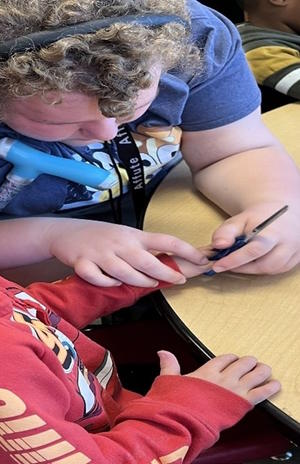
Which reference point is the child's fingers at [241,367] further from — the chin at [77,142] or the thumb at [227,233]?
the chin at [77,142]

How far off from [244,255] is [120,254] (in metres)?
0.14

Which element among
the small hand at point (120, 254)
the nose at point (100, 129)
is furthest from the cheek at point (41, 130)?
the small hand at point (120, 254)

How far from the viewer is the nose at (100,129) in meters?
0.63

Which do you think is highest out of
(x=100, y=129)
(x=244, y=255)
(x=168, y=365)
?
(x=100, y=129)

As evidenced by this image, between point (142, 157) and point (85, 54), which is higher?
point (85, 54)

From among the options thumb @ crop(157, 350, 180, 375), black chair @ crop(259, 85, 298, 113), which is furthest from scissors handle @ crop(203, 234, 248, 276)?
black chair @ crop(259, 85, 298, 113)

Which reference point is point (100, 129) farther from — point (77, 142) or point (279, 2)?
point (279, 2)

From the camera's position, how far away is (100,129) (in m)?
0.64

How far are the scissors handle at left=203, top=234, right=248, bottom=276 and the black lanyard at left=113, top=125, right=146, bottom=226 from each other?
0.18 m

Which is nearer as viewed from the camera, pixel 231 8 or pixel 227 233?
pixel 227 233

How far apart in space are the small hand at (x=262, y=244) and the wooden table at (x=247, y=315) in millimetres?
14

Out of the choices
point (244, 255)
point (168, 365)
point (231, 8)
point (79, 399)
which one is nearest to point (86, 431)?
point (79, 399)

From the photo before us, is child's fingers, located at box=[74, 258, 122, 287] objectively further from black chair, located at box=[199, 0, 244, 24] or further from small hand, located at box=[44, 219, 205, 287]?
black chair, located at box=[199, 0, 244, 24]

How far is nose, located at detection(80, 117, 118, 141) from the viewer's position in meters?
0.63
